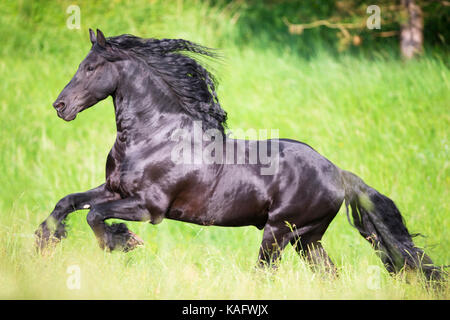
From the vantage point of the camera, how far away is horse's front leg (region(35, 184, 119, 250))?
4.18 m

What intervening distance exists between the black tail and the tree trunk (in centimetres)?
633

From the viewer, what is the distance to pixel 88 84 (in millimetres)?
4195

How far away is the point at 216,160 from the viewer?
14.6ft

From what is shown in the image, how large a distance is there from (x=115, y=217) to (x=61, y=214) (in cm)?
41

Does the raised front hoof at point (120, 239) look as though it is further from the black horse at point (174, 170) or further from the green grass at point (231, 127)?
the green grass at point (231, 127)

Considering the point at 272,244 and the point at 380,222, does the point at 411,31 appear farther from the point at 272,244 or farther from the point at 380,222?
the point at 272,244

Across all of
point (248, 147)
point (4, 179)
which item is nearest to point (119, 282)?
point (248, 147)

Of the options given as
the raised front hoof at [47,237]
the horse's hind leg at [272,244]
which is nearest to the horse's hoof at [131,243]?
the raised front hoof at [47,237]

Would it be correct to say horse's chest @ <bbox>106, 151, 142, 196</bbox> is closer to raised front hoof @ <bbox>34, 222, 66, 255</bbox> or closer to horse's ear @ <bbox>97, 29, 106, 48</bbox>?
A: raised front hoof @ <bbox>34, 222, 66, 255</bbox>

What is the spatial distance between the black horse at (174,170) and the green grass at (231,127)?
0.35 meters

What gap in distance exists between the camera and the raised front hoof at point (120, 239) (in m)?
4.23

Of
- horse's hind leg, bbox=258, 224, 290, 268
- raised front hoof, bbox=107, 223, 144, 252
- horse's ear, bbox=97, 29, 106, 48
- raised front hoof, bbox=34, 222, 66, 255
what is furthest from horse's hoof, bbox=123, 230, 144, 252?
horse's ear, bbox=97, 29, 106, 48

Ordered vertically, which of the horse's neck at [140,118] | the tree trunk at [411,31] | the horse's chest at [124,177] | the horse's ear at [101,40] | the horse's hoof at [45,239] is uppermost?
the tree trunk at [411,31]
